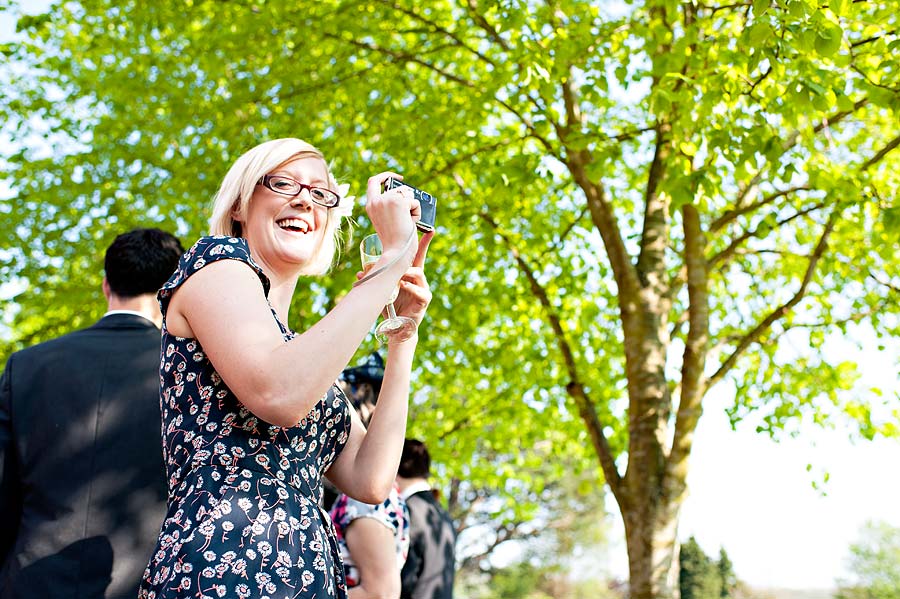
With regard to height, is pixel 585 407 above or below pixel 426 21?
below

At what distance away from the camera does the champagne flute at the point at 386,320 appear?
1.94m

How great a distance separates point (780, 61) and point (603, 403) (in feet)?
20.3

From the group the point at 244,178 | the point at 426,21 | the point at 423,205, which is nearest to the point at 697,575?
the point at 426,21

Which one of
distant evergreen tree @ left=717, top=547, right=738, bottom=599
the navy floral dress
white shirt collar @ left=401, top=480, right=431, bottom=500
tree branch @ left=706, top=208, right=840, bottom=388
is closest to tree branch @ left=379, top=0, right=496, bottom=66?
tree branch @ left=706, top=208, right=840, bottom=388

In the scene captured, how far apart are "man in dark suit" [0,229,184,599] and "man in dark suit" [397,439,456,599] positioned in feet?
5.73

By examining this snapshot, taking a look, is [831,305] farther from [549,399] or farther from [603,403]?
[549,399]

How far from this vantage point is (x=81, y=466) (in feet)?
8.49

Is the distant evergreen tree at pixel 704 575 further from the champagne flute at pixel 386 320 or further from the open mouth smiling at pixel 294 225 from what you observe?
the open mouth smiling at pixel 294 225

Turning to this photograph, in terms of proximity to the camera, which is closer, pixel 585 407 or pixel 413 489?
pixel 413 489

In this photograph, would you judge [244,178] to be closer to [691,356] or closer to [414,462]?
[414,462]

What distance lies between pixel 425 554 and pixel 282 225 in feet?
8.90

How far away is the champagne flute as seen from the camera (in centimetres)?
194

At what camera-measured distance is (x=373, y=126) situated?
898 centimetres

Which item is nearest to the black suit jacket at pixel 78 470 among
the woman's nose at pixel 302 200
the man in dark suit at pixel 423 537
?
the woman's nose at pixel 302 200
